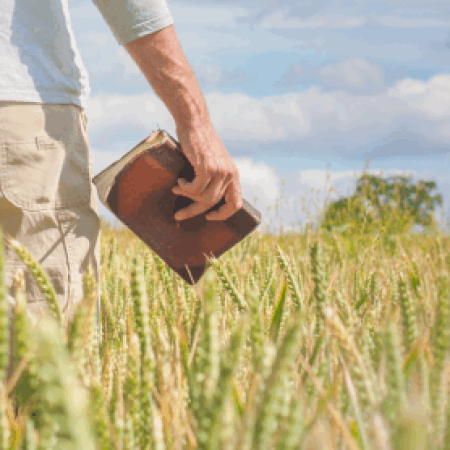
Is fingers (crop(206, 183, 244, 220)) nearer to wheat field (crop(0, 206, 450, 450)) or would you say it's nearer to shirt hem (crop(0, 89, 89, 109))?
shirt hem (crop(0, 89, 89, 109))

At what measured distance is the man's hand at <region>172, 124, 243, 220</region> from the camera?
1.65 metres

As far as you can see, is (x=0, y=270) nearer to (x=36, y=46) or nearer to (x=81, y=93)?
(x=36, y=46)

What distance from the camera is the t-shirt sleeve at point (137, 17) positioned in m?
1.58

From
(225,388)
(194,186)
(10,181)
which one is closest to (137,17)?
(194,186)

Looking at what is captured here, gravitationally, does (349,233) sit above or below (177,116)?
below

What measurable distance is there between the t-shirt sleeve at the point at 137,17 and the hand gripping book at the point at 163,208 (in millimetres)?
308

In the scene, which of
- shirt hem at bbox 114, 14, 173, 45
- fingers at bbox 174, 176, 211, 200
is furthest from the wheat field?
shirt hem at bbox 114, 14, 173, 45

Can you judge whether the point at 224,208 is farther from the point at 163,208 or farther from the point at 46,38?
the point at 46,38

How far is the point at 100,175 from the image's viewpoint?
181 centimetres

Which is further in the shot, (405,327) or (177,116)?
(177,116)

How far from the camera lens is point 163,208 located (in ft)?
6.06

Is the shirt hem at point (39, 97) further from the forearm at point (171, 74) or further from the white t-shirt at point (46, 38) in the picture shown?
the forearm at point (171, 74)

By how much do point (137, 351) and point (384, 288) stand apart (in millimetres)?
1087

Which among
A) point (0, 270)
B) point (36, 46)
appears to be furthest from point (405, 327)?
point (36, 46)
